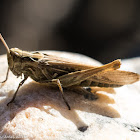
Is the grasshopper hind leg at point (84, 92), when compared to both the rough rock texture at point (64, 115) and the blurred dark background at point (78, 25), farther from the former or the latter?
the blurred dark background at point (78, 25)

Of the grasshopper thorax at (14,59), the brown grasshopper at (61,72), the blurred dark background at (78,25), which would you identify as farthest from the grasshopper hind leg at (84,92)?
the blurred dark background at (78,25)

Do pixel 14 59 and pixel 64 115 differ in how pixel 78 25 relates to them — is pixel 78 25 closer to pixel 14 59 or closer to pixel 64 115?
pixel 14 59

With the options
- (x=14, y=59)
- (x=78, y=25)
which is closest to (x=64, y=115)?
(x=14, y=59)

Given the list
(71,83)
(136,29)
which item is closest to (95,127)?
(71,83)

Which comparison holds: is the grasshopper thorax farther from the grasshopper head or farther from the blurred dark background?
the blurred dark background

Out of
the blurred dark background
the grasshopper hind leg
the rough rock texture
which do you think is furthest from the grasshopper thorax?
the blurred dark background

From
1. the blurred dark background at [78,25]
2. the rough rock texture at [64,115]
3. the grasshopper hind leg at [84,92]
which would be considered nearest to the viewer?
the rough rock texture at [64,115]

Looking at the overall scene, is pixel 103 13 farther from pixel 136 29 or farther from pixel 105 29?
pixel 136 29
